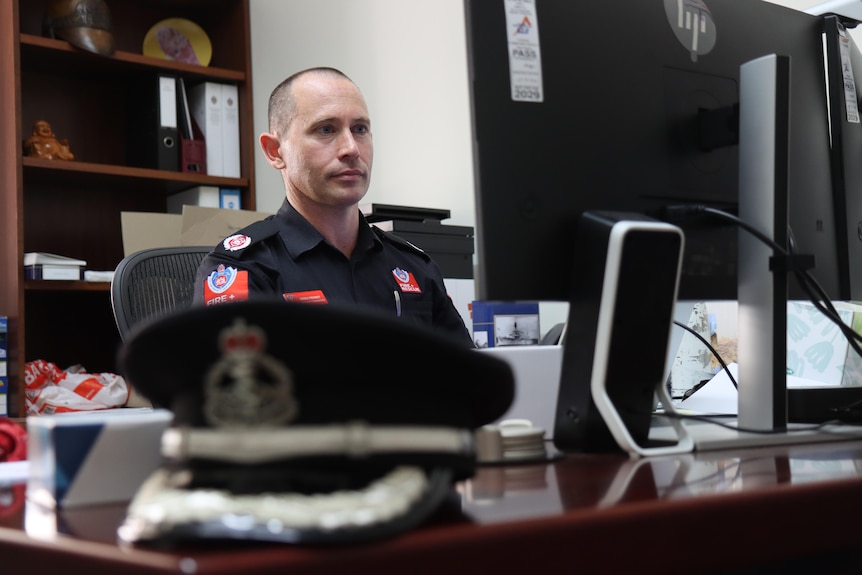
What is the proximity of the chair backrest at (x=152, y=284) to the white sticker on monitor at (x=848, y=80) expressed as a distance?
3.80ft

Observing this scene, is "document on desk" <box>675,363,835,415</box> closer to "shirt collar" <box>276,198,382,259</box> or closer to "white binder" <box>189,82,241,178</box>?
"shirt collar" <box>276,198,382,259</box>

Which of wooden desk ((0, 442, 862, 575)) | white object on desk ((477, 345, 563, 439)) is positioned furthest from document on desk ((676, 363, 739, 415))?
wooden desk ((0, 442, 862, 575))

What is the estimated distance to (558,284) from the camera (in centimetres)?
85

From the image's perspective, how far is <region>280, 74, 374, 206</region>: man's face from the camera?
211 centimetres

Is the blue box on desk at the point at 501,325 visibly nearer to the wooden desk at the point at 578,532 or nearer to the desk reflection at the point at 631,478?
the desk reflection at the point at 631,478

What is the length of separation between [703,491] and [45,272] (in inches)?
99.8

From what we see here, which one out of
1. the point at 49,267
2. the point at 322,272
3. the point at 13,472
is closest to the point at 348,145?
the point at 322,272

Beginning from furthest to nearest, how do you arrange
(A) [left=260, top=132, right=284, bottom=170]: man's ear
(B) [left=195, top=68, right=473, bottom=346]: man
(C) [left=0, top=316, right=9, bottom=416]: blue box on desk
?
(C) [left=0, top=316, right=9, bottom=416]: blue box on desk
(A) [left=260, top=132, right=284, bottom=170]: man's ear
(B) [left=195, top=68, right=473, bottom=346]: man

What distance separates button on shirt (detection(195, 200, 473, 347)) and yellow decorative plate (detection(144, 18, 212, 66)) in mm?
1463

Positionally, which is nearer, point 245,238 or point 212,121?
point 245,238

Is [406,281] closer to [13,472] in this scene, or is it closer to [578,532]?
[13,472]

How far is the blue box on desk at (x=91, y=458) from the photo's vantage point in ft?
1.82

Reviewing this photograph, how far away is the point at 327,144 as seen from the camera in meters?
2.14

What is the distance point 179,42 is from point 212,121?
36 cm
